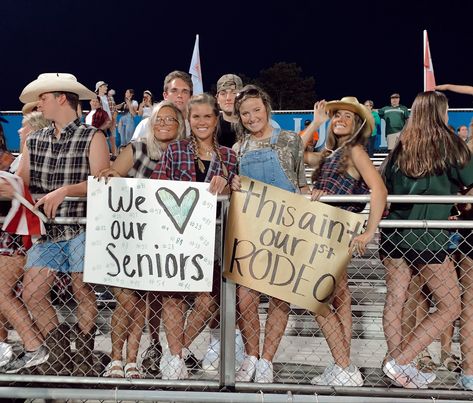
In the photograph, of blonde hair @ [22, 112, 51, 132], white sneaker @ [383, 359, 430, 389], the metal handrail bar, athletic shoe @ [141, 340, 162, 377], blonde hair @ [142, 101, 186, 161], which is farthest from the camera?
blonde hair @ [22, 112, 51, 132]

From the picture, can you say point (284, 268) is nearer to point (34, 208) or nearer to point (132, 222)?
point (132, 222)

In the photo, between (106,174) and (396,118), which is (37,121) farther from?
(396,118)

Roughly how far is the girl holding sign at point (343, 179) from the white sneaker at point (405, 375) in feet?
0.62

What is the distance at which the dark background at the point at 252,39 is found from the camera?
5203 centimetres

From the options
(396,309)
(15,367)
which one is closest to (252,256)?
(396,309)

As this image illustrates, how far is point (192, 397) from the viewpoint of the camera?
3312mm

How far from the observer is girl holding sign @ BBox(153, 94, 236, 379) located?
3.54 metres

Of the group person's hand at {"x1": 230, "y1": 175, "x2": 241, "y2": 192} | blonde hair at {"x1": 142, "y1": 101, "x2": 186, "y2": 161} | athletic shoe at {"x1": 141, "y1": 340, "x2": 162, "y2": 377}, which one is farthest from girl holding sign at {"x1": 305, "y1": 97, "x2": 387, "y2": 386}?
athletic shoe at {"x1": 141, "y1": 340, "x2": 162, "y2": 377}

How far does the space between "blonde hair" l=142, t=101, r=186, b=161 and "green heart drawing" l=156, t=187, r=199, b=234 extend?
457 mm

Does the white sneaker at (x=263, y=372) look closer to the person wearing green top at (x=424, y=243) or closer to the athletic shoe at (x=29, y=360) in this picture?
the person wearing green top at (x=424, y=243)

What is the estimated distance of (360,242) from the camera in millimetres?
3326

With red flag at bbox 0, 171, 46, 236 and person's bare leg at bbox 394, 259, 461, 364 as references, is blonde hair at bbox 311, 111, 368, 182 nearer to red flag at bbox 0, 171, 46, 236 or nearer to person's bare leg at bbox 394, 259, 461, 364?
person's bare leg at bbox 394, 259, 461, 364

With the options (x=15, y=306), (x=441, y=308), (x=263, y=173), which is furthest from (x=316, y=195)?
(x=15, y=306)

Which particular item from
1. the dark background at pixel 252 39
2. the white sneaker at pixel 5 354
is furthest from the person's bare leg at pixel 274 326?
the dark background at pixel 252 39
